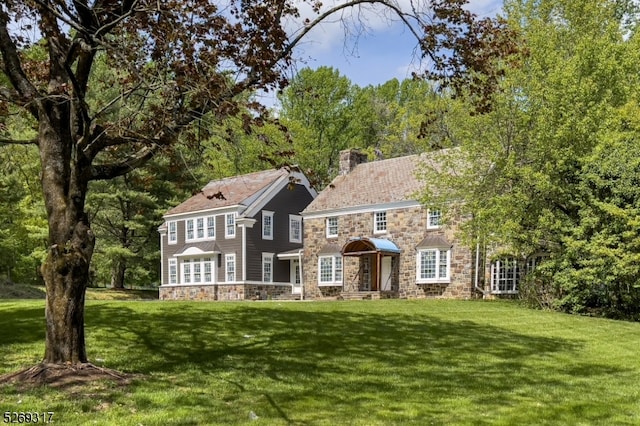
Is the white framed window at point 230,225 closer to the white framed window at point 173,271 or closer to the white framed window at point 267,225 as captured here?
the white framed window at point 267,225

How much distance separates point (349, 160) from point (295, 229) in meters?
5.78

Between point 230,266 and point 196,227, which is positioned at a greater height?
point 196,227

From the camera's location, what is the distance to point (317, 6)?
903 cm

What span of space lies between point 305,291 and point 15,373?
2401cm

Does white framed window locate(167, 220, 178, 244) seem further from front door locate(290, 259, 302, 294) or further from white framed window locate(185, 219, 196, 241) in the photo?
front door locate(290, 259, 302, 294)

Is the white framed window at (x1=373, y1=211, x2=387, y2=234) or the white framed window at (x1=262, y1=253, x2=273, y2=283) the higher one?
the white framed window at (x1=373, y1=211, x2=387, y2=234)

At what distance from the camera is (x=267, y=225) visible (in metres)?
33.9

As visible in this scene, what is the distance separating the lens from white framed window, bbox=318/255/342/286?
2978 cm

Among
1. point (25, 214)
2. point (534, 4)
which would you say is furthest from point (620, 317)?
point (25, 214)

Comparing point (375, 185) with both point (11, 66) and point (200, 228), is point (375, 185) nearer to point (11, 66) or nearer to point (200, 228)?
point (200, 228)

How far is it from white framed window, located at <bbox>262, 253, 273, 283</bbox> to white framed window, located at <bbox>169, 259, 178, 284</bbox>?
6.26 metres

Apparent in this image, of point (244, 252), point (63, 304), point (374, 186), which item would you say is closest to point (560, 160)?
point (374, 186)

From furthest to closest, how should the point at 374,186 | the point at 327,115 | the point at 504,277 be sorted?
the point at 327,115, the point at 374,186, the point at 504,277

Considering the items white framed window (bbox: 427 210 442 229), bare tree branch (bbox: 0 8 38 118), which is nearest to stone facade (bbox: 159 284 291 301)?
white framed window (bbox: 427 210 442 229)
